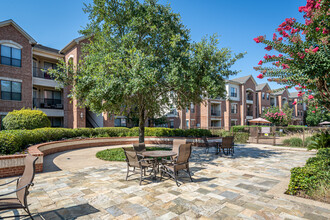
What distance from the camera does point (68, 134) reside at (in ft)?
49.0

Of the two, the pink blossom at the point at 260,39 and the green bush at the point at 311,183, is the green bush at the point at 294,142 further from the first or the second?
the pink blossom at the point at 260,39

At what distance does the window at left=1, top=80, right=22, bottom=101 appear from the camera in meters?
17.8

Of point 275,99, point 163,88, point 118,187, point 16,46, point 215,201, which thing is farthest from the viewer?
point 275,99

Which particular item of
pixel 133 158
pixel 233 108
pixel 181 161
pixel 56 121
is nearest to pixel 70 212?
pixel 133 158

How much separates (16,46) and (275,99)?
48529 mm

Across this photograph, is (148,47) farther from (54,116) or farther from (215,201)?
(54,116)

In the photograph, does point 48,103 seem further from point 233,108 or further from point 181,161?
point 233,108

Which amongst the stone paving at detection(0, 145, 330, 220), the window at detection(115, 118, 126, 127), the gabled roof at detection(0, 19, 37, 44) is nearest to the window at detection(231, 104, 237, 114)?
the window at detection(115, 118, 126, 127)

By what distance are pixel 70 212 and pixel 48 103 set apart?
68.9 ft

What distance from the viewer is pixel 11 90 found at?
1820 cm

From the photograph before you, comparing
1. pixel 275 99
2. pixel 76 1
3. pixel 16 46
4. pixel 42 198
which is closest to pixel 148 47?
pixel 76 1

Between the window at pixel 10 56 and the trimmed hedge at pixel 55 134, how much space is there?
31.4 ft

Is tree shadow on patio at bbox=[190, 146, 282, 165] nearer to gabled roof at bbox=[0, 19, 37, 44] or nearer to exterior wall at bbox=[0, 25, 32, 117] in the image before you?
exterior wall at bbox=[0, 25, 32, 117]

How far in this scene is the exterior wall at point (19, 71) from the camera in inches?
703
